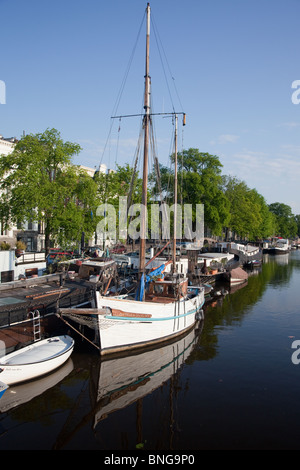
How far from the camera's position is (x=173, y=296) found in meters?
22.3

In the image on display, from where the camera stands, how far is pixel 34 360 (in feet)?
50.3

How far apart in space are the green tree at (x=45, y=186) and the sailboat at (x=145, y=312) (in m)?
16.3

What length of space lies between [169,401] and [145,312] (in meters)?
5.53

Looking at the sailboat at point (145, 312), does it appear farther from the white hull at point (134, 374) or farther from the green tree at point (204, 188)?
the green tree at point (204, 188)

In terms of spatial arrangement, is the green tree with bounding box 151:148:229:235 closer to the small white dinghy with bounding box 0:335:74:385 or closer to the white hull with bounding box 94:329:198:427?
the white hull with bounding box 94:329:198:427

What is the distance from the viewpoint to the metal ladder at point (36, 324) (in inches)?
712

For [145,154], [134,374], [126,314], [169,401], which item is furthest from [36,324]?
[145,154]

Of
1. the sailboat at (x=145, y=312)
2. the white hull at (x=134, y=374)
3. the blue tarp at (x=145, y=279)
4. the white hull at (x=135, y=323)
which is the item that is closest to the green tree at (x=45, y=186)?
the blue tarp at (x=145, y=279)

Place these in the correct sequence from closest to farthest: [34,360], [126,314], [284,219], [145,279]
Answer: [34,360] < [126,314] < [145,279] < [284,219]

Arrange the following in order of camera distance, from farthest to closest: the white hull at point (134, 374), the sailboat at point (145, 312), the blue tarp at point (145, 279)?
the blue tarp at point (145, 279) < the sailboat at point (145, 312) < the white hull at point (134, 374)

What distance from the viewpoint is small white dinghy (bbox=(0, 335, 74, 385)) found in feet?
47.1

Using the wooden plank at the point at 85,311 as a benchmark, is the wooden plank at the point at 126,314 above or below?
below

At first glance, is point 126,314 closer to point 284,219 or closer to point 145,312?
point 145,312
